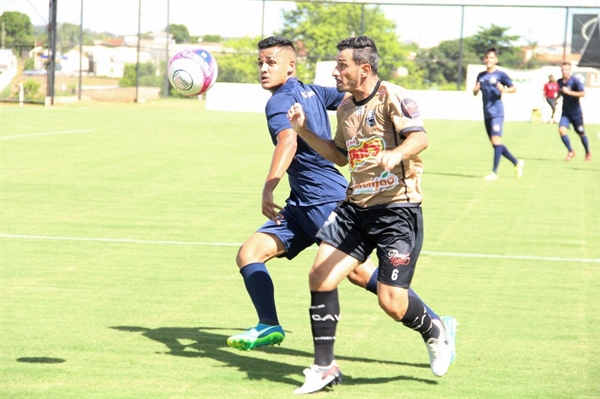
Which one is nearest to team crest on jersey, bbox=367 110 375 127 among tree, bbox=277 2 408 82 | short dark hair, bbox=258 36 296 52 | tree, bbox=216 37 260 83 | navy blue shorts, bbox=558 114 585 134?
short dark hair, bbox=258 36 296 52

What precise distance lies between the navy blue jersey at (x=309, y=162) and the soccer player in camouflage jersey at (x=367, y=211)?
55cm

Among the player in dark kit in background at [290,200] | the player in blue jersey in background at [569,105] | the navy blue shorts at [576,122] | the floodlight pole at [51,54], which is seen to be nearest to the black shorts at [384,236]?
the player in dark kit in background at [290,200]

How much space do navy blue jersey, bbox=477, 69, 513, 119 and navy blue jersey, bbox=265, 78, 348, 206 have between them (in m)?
12.6

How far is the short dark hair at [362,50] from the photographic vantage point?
591 centimetres

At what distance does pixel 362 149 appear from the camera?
599 centimetres

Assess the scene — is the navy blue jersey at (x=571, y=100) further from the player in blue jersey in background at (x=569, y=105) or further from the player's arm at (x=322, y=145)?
the player's arm at (x=322, y=145)

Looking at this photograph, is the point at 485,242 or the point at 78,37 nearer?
the point at 485,242

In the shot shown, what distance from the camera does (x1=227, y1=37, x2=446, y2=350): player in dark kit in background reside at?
21.9 feet

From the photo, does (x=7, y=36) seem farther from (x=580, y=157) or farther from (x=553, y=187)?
(x=553, y=187)

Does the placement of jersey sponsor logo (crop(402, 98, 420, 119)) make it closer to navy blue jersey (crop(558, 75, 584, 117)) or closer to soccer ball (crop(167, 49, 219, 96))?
soccer ball (crop(167, 49, 219, 96))

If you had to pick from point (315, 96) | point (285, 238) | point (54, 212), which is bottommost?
point (54, 212)

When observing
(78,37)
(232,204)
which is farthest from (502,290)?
(78,37)

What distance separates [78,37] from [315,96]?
4641cm

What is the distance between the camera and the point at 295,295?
889cm
